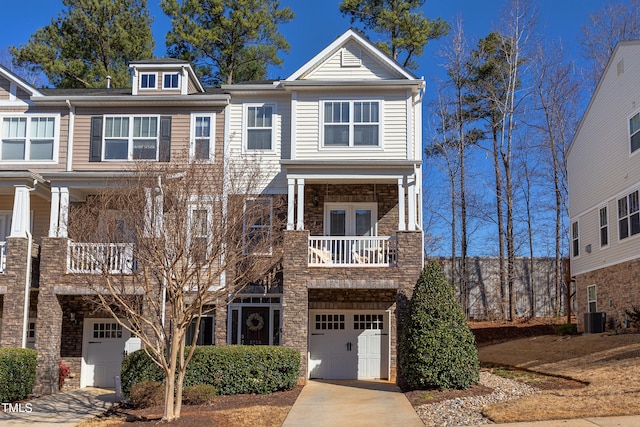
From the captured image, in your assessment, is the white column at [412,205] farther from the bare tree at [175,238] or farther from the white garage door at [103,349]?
the white garage door at [103,349]

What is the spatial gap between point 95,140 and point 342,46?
27.6 ft

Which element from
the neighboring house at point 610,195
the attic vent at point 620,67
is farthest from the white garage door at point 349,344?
the attic vent at point 620,67

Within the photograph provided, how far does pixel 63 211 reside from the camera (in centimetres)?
2098

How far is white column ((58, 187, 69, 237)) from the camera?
20.6 m

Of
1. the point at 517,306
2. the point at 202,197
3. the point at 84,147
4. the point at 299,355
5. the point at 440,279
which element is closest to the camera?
the point at 202,197

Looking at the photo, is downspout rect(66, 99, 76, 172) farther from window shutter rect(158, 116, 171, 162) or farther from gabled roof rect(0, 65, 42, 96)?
window shutter rect(158, 116, 171, 162)

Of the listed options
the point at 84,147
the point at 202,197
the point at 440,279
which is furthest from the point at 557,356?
the point at 84,147

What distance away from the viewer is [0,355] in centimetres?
1875

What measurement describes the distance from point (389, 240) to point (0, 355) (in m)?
10.9

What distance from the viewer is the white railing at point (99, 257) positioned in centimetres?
1659

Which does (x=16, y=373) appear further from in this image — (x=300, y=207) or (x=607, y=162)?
(x=607, y=162)

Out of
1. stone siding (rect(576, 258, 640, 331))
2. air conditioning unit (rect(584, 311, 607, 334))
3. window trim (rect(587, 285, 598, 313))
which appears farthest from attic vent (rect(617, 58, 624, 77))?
air conditioning unit (rect(584, 311, 607, 334))

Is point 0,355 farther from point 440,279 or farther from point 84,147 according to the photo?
point 440,279

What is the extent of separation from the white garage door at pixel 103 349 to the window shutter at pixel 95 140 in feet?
17.0
